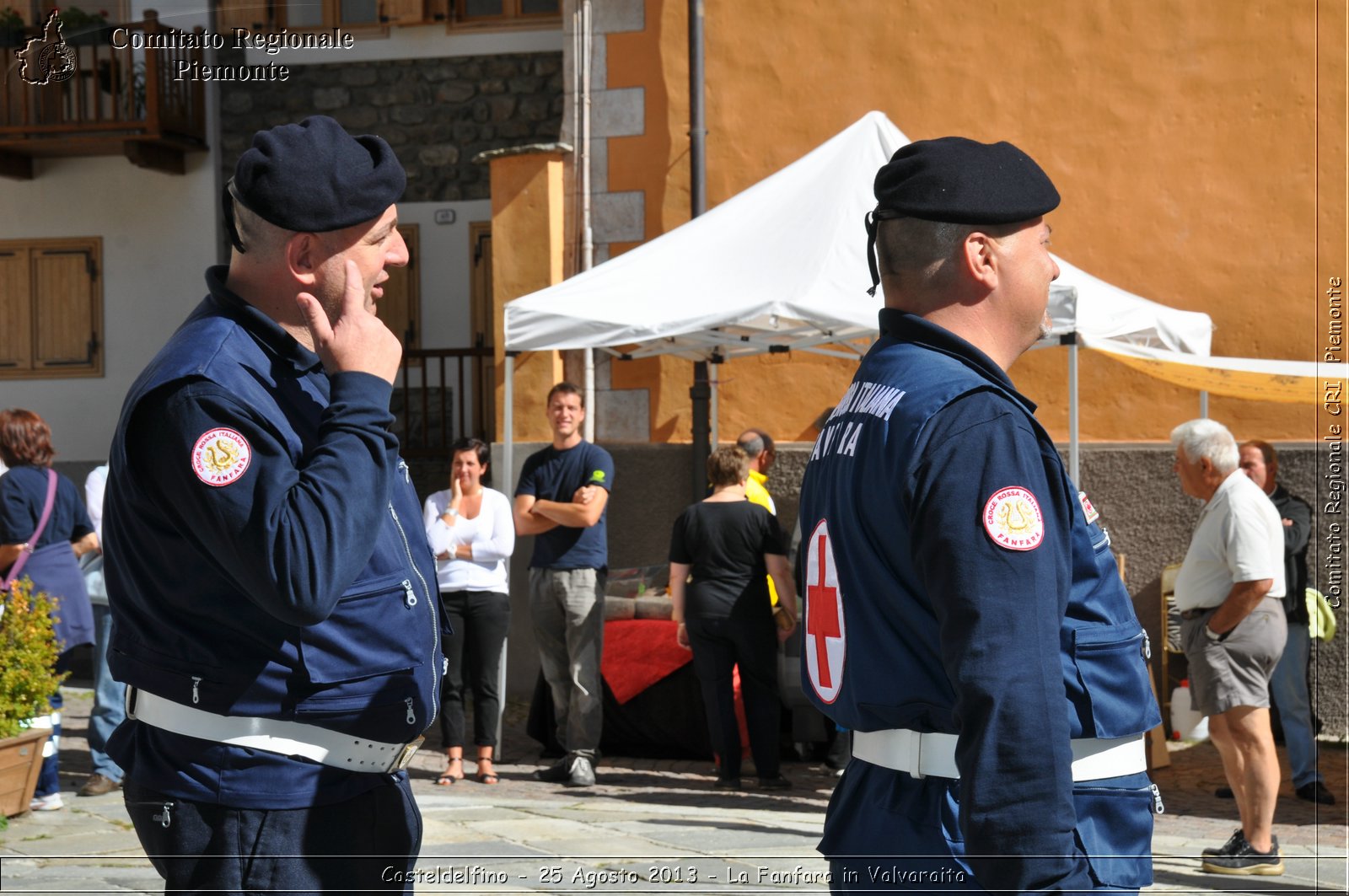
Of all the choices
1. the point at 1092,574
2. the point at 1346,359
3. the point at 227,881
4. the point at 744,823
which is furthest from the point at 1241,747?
the point at 227,881

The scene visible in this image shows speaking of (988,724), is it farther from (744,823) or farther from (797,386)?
(797,386)

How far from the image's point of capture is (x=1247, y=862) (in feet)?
18.9

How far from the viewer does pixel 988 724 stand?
181cm

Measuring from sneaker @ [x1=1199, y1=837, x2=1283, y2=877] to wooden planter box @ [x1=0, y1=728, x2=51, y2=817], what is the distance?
16.9 ft

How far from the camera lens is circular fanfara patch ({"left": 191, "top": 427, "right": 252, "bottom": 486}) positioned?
1.87m

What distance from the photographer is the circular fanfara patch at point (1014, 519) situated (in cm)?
186

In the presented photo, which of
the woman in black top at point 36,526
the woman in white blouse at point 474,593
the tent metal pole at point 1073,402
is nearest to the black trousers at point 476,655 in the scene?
the woman in white blouse at point 474,593

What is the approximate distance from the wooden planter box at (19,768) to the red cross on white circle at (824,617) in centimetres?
512

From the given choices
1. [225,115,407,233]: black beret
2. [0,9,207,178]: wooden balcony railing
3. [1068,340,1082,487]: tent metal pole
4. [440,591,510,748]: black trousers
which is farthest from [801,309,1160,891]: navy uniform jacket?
[0,9,207,178]: wooden balcony railing

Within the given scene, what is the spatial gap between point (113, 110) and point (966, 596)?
1354cm

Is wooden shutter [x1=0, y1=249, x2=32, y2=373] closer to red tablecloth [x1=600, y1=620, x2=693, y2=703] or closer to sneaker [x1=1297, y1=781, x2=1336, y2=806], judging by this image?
red tablecloth [x1=600, y1=620, x2=693, y2=703]

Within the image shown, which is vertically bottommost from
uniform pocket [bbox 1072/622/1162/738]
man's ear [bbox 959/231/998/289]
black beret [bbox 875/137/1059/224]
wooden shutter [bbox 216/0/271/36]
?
uniform pocket [bbox 1072/622/1162/738]

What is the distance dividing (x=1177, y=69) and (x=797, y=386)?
3519 millimetres

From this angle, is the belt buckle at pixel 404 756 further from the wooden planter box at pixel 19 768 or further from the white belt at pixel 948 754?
the wooden planter box at pixel 19 768
